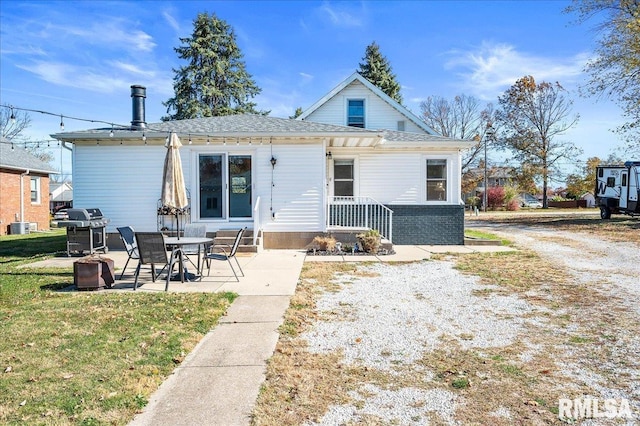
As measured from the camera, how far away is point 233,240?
37.0 feet

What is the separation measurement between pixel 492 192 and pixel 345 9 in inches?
1346

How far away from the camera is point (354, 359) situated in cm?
383

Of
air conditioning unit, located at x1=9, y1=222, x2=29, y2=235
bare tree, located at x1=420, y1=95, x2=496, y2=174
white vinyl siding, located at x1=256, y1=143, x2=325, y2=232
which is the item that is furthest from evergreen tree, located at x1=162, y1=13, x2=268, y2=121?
white vinyl siding, located at x1=256, y1=143, x2=325, y2=232

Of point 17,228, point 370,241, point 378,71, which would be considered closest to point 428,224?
point 370,241

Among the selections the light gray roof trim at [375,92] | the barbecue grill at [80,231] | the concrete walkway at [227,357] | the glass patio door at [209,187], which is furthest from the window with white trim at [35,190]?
the concrete walkway at [227,357]

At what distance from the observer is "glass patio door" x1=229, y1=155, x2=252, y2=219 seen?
11938mm

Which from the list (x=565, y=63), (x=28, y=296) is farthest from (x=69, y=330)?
(x=565, y=63)

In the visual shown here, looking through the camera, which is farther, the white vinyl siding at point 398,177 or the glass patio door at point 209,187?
the white vinyl siding at point 398,177

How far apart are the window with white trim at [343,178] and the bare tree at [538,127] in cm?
2994

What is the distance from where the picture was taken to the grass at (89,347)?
2.89 meters

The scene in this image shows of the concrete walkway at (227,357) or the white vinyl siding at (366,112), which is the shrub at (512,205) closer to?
the white vinyl siding at (366,112)

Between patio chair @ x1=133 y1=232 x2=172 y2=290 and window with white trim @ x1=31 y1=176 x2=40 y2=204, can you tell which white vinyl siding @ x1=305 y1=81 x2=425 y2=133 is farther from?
window with white trim @ x1=31 y1=176 x2=40 y2=204

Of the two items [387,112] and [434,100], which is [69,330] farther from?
[434,100]
